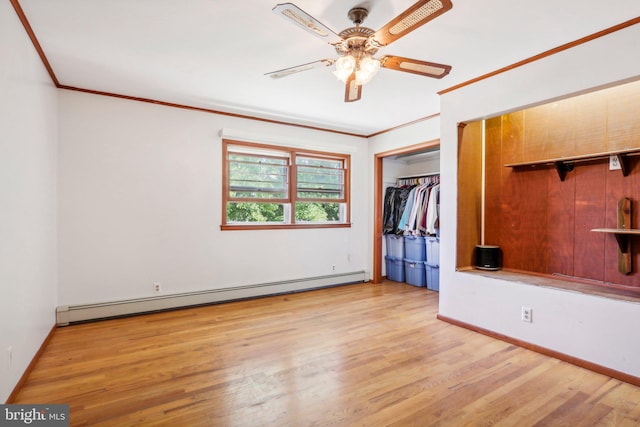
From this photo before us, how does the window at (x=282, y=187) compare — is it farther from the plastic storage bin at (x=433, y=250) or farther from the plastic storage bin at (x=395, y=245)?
the plastic storage bin at (x=433, y=250)

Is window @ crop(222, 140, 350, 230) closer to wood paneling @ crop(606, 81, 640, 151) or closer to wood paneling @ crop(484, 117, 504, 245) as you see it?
wood paneling @ crop(484, 117, 504, 245)

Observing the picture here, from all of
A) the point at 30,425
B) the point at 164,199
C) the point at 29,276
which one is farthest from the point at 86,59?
the point at 30,425

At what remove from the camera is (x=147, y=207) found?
359cm

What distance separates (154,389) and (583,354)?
10.1 feet

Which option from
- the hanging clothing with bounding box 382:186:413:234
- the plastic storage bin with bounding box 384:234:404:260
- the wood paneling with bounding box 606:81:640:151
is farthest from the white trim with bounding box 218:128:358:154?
the wood paneling with bounding box 606:81:640:151

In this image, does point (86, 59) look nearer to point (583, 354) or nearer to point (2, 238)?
point (2, 238)

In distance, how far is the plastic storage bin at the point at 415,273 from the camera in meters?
4.94

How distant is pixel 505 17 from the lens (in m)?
2.05

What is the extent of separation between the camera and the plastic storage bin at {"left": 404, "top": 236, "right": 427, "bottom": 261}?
4.94 meters

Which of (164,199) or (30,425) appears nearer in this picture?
(30,425)

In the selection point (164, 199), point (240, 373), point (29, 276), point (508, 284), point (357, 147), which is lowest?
point (240, 373)

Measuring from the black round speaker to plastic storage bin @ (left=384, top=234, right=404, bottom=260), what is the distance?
1946mm

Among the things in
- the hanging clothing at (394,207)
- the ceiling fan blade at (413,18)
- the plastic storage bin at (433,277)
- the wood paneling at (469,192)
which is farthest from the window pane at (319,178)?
the ceiling fan blade at (413,18)

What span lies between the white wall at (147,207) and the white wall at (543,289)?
215cm
